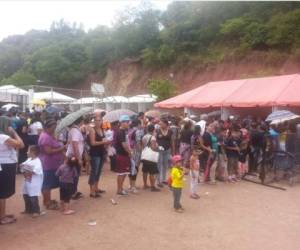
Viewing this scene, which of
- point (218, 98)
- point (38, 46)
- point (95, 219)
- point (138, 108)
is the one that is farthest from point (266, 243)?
point (38, 46)

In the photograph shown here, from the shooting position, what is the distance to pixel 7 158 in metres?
6.32

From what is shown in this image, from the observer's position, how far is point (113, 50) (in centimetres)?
5428

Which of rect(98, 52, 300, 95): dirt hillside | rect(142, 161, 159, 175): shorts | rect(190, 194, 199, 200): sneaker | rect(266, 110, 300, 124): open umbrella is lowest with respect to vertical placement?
rect(190, 194, 199, 200): sneaker

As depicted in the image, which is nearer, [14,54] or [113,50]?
[113,50]

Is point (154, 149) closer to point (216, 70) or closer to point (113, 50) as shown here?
point (216, 70)

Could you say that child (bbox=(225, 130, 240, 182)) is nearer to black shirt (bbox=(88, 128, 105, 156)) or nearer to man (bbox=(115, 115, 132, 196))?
man (bbox=(115, 115, 132, 196))

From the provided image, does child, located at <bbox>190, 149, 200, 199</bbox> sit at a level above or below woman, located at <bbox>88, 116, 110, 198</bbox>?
below

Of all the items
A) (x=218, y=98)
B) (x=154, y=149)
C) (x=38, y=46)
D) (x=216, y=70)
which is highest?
(x=38, y=46)

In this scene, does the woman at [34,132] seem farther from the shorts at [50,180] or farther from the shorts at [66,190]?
the shorts at [66,190]

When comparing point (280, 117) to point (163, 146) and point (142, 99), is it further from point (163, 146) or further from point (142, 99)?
point (142, 99)

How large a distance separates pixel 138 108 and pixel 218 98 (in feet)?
40.7

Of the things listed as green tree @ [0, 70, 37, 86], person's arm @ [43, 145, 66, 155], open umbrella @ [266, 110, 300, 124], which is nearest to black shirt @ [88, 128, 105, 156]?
person's arm @ [43, 145, 66, 155]

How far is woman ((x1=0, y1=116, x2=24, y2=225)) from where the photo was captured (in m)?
6.15

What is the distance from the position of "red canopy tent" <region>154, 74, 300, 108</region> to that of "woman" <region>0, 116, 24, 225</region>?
12.1 meters
